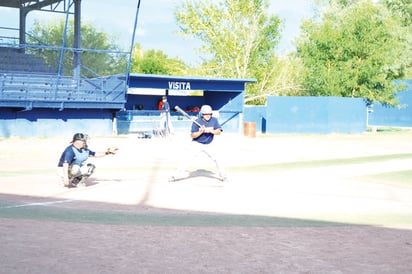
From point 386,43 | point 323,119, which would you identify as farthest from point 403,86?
point 323,119

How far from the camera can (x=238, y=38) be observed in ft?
155

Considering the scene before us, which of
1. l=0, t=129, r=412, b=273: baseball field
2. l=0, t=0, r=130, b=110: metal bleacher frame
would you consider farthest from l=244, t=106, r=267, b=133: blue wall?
l=0, t=129, r=412, b=273: baseball field

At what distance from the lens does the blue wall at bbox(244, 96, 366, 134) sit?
3669 centimetres

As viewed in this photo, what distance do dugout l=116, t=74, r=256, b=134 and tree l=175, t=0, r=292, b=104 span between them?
416 inches

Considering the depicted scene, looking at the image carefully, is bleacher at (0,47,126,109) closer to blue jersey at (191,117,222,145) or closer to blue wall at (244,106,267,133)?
blue wall at (244,106,267,133)

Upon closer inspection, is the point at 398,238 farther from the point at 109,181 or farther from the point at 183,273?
the point at 109,181

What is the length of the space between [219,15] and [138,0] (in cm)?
1709

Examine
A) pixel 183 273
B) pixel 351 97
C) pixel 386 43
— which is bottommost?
pixel 183 273

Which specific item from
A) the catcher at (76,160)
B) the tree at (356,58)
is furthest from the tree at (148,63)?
the catcher at (76,160)

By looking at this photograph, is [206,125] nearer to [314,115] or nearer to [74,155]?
[74,155]

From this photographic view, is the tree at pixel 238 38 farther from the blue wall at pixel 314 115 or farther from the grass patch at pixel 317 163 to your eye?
the grass patch at pixel 317 163

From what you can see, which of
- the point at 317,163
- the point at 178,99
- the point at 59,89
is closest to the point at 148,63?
the point at 178,99

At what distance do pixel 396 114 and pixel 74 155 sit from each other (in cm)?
4294

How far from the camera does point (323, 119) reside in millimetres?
37594
